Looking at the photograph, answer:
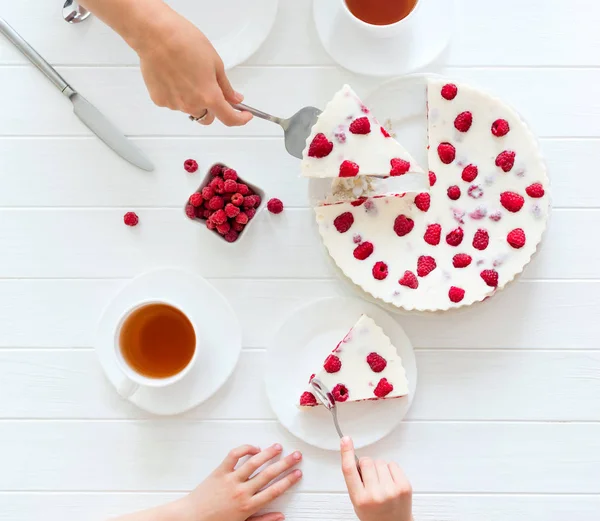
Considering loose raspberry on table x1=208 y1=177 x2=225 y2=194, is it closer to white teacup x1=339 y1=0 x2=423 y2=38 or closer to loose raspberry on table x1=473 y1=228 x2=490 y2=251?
white teacup x1=339 y1=0 x2=423 y2=38

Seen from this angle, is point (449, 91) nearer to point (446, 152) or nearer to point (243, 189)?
point (446, 152)

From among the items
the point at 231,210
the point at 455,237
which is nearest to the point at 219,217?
the point at 231,210

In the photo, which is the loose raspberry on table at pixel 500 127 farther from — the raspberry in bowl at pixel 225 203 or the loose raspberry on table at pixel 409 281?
the raspberry in bowl at pixel 225 203

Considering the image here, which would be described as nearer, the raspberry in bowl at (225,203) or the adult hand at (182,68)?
the adult hand at (182,68)

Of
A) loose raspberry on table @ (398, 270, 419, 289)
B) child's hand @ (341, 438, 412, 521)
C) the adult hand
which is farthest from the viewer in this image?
loose raspberry on table @ (398, 270, 419, 289)

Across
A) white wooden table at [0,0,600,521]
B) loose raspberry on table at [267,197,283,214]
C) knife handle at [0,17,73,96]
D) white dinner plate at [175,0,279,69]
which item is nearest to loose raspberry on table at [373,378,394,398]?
white wooden table at [0,0,600,521]

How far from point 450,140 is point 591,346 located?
21.9 inches

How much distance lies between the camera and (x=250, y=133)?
4.68 feet

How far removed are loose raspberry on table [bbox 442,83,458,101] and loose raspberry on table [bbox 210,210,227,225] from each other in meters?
0.52

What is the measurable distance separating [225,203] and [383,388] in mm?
510

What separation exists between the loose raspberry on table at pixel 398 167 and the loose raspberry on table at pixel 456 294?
0.87 feet

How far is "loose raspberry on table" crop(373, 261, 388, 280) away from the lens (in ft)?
4.39

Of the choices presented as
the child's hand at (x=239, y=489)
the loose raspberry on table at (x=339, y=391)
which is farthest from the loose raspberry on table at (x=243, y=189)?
the child's hand at (x=239, y=489)

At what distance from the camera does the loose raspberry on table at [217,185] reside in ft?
4.37
